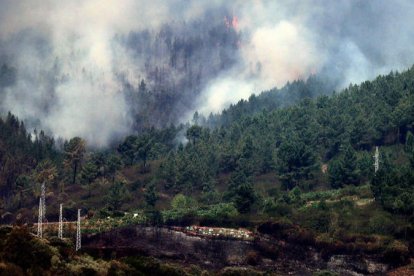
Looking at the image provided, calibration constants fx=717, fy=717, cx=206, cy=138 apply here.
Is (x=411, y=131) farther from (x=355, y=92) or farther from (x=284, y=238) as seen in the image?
(x=284, y=238)

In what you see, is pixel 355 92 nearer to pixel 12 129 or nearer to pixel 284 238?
pixel 284 238

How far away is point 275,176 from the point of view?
14075cm

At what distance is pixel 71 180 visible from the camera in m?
155

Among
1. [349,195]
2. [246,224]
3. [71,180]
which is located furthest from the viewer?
[71,180]

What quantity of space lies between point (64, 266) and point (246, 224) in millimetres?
56342

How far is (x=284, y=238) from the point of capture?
9675 centimetres

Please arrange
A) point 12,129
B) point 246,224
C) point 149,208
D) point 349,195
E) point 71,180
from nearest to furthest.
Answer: point 246,224, point 349,195, point 149,208, point 71,180, point 12,129

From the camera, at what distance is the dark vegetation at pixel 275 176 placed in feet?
322

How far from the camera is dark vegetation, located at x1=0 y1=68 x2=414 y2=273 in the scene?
98.0 meters

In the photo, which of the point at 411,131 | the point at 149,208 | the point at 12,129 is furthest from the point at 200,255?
the point at 12,129

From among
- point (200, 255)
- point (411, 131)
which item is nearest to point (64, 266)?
point (200, 255)

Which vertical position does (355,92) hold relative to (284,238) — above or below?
above

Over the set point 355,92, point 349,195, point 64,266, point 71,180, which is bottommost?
point 64,266

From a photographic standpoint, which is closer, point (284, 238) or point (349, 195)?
point (284, 238)
